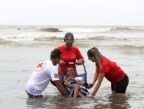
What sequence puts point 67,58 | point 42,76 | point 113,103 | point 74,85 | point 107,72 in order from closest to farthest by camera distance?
point 42,76, point 113,103, point 107,72, point 74,85, point 67,58

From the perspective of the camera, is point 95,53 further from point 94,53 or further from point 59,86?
point 59,86

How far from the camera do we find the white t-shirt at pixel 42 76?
725 cm

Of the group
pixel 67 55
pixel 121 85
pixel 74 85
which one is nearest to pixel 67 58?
pixel 67 55

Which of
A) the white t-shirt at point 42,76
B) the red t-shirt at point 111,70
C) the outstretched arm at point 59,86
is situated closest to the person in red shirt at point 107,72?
the red t-shirt at point 111,70

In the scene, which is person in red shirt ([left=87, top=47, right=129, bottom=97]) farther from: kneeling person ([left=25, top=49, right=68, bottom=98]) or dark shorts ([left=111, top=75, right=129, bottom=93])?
kneeling person ([left=25, top=49, right=68, bottom=98])

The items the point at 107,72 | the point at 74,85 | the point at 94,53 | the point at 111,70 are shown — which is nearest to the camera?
the point at 94,53

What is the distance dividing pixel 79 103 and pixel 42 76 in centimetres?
95

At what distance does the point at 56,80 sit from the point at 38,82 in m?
0.49

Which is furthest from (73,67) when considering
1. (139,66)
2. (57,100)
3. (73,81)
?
(139,66)

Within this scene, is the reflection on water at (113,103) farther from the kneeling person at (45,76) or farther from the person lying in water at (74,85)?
the kneeling person at (45,76)

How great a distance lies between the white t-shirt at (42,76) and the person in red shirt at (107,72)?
85cm

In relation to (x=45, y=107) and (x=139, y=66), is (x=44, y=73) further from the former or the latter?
(x=139, y=66)

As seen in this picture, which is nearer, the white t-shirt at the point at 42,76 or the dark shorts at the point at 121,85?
the white t-shirt at the point at 42,76

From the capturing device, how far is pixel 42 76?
7.44m
